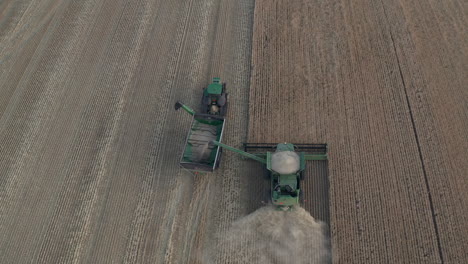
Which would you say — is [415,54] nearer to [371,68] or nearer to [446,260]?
[371,68]

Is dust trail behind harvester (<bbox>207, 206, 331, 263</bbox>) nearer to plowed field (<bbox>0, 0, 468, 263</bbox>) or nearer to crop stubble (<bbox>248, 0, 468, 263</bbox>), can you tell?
plowed field (<bbox>0, 0, 468, 263</bbox>)

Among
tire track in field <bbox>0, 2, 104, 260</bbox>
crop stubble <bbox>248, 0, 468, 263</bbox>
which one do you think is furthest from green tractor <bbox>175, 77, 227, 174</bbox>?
tire track in field <bbox>0, 2, 104, 260</bbox>

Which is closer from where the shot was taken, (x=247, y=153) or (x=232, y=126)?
(x=247, y=153)

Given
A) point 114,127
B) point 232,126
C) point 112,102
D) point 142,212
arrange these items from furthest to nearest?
point 112,102 → point 114,127 → point 232,126 → point 142,212

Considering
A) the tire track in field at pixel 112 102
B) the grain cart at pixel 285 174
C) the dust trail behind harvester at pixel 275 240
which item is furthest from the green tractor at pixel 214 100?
the dust trail behind harvester at pixel 275 240

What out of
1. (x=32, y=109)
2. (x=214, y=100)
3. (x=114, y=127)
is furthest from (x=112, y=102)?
(x=214, y=100)

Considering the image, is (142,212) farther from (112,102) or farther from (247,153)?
(112,102)

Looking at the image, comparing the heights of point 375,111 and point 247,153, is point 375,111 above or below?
above
